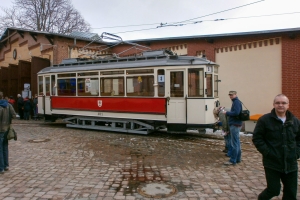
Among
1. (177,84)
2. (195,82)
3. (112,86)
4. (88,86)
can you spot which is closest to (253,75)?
(195,82)

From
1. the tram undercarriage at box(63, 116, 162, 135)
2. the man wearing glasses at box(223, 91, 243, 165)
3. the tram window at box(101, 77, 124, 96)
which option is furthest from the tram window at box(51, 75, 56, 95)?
the man wearing glasses at box(223, 91, 243, 165)

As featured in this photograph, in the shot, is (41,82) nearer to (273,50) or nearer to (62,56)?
(62,56)

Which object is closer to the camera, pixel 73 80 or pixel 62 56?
pixel 73 80

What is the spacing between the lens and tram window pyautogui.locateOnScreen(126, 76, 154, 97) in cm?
1018

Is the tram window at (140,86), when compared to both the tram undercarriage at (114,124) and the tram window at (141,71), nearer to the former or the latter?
the tram window at (141,71)

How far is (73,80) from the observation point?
40.8ft

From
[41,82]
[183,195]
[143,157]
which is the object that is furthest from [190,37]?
A: [183,195]

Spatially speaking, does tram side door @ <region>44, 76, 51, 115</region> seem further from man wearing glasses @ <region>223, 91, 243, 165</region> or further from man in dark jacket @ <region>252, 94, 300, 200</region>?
man in dark jacket @ <region>252, 94, 300, 200</region>

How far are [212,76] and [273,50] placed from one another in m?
3.78

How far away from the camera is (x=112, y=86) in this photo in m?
11.2

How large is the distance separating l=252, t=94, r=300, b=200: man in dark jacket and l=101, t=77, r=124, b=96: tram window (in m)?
7.65

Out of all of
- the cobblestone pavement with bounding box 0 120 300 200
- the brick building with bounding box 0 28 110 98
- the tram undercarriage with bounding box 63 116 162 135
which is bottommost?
the cobblestone pavement with bounding box 0 120 300 200

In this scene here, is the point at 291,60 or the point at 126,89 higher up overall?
the point at 291,60

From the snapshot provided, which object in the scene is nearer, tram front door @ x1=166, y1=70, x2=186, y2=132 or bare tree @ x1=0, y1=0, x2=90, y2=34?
tram front door @ x1=166, y1=70, x2=186, y2=132
